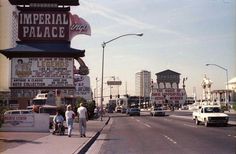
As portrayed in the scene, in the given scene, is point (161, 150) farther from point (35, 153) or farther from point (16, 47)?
point (16, 47)

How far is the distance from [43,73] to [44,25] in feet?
23.9

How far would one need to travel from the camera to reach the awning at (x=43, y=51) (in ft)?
205

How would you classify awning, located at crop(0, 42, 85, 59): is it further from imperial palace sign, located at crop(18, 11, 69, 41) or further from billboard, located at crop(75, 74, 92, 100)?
billboard, located at crop(75, 74, 92, 100)

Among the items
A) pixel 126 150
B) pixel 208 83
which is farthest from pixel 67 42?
pixel 208 83

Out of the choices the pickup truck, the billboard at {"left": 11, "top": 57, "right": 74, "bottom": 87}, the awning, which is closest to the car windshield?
the pickup truck

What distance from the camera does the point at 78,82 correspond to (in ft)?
256

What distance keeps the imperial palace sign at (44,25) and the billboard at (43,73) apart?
11.7 ft

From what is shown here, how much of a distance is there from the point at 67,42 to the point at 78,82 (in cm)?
1462

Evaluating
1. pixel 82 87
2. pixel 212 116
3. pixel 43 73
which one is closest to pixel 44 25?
pixel 43 73

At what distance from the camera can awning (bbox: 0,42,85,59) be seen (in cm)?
6256

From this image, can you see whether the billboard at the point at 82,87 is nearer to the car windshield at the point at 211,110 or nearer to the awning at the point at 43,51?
the awning at the point at 43,51

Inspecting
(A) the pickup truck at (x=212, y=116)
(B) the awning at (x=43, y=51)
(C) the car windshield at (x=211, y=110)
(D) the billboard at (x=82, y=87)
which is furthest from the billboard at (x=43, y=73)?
(C) the car windshield at (x=211, y=110)

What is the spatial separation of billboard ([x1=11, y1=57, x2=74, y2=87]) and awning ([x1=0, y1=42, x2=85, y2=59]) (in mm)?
1228

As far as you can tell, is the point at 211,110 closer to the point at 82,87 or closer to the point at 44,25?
the point at 44,25
